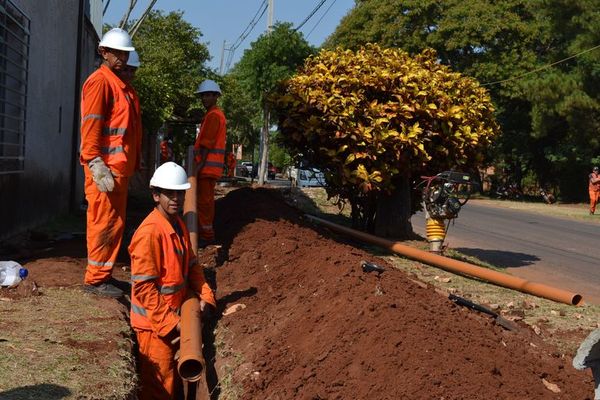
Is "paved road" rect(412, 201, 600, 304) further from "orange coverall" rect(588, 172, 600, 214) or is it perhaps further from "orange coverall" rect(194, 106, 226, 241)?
"orange coverall" rect(194, 106, 226, 241)

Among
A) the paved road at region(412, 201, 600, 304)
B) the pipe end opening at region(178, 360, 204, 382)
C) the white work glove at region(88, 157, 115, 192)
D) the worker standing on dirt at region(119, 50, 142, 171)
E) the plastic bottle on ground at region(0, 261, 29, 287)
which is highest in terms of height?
the worker standing on dirt at region(119, 50, 142, 171)

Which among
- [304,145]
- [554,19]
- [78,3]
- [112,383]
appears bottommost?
[112,383]

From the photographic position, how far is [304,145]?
991cm

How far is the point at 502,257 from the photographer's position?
13.0 metres

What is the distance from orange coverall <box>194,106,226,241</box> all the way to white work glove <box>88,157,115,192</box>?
292 cm

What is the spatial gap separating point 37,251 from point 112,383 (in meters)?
4.31

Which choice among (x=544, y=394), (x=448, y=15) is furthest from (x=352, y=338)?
(x=448, y=15)

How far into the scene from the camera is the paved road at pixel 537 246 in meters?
11.1

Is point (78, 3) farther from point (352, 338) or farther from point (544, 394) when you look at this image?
point (544, 394)

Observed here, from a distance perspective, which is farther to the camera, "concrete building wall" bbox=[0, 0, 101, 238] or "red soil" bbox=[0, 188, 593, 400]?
"concrete building wall" bbox=[0, 0, 101, 238]

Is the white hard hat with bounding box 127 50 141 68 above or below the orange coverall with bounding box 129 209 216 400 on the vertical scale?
above

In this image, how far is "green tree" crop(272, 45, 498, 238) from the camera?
30.0 feet

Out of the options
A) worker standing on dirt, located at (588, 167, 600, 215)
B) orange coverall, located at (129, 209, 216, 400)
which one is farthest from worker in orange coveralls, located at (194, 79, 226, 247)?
worker standing on dirt, located at (588, 167, 600, 215)

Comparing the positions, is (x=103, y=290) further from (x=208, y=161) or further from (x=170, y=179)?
(x=208, y=161)
